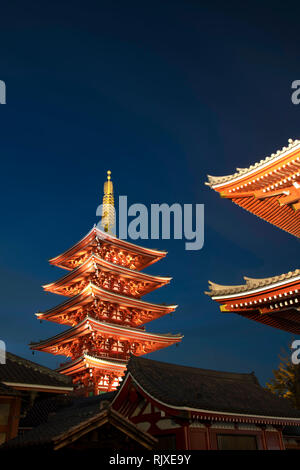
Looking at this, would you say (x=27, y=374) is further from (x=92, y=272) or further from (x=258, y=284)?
(x=92, y=272)

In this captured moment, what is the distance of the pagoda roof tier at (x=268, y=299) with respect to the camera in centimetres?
1311

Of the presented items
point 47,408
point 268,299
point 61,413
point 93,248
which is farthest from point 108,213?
point 268,299

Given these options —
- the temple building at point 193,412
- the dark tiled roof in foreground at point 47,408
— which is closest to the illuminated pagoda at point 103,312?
the dark tiled roof in foreground at point 47,408

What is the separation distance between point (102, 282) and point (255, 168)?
26701 millimetres

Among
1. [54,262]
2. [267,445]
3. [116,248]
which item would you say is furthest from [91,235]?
[267,445]

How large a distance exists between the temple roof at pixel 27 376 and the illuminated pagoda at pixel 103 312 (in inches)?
718

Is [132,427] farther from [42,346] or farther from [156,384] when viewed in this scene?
[42,346]

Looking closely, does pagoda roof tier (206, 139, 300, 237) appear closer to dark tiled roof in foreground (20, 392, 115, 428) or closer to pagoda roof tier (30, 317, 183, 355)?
dark tiled roof in foreground (20, 392, 115, 428)

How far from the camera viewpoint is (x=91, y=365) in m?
31.0

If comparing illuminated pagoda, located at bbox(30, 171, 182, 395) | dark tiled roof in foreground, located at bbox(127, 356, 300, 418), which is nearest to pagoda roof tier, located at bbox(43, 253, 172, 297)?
illuminated pagoda, located at bbox(30, 171, 182, 395)

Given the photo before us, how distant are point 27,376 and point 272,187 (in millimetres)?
10892

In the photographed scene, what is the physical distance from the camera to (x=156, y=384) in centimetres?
1797

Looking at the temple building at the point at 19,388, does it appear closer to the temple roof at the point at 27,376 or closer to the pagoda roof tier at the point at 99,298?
the temple roof at the point at 27,376

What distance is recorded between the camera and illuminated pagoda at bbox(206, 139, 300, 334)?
13368mm
